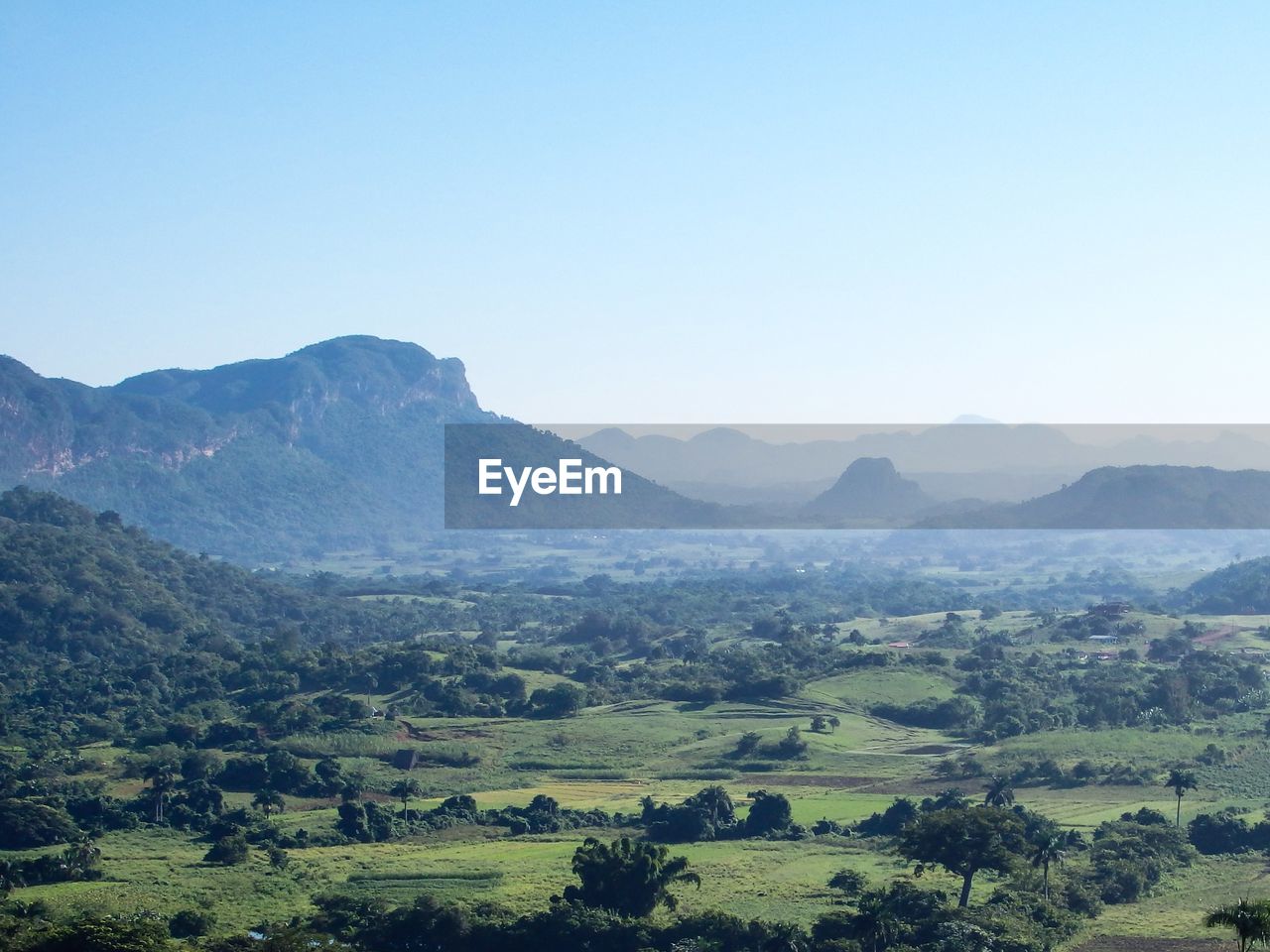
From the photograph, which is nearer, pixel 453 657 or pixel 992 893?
pixel 992 893

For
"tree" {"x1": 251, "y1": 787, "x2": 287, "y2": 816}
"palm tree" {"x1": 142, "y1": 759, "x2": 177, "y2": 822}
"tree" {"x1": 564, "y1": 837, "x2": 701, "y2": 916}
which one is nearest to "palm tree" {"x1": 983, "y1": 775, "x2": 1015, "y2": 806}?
"tree" {"x1": 564, "y1": 837, "x2": 701, "y2": 916}

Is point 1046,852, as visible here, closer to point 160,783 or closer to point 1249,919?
point 1249,919

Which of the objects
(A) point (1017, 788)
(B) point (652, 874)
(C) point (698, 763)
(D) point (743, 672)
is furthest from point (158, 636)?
(B) point (652, 874)

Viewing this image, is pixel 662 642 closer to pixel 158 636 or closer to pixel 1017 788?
pixel 158 636

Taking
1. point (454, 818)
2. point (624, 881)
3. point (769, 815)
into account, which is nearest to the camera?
point (624, 881)

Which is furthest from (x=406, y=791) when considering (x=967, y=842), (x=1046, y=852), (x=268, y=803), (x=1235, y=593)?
(x=1235, y=593)
